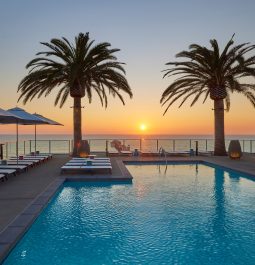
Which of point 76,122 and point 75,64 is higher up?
point 75,64

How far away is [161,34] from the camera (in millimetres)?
19047

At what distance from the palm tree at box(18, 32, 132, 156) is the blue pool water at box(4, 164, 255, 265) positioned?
9.85 m

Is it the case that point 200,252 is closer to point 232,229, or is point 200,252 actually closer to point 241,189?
point 232,229

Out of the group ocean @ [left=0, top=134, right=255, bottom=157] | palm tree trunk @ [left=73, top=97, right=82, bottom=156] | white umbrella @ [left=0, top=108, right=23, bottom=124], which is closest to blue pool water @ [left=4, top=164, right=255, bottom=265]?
white umbrella @ [left=0, top=108, right=23, bottom=124]

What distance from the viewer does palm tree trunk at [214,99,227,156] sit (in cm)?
2156

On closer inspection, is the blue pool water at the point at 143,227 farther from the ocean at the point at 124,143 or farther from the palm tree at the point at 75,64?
the ocean at the point at 124,143

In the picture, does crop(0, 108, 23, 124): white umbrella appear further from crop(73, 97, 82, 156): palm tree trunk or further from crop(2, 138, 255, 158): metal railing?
crop(73, 97, 82, 156): palm tree trunk

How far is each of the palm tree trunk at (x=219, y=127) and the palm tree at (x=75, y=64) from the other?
6.17m

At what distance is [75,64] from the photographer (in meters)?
18.5

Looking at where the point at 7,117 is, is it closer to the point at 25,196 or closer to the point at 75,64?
the point at 25,196

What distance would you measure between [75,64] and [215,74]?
29.6 feet

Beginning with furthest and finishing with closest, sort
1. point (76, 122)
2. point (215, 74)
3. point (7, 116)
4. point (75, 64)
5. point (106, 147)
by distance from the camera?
point (106, 147) → point (76, 122) → point (215, 74) → point (75, 64) → point (7, 116)

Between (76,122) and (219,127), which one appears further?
(219,127)

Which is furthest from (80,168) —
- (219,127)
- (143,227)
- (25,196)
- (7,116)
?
(219,127)
